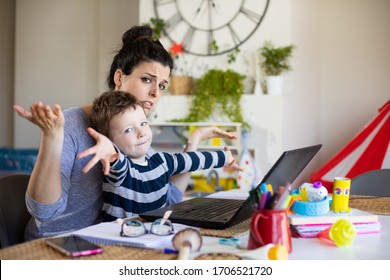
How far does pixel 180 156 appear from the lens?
1.57m

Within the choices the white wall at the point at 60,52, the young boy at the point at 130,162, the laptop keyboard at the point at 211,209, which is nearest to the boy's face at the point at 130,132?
the young boy at the point at 130,162

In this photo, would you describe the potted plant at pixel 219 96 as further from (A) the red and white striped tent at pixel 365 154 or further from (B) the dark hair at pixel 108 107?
(B) the dark hair at pixel 108 107

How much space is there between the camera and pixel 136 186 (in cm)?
133

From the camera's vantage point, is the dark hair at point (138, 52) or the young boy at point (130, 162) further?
the dark hair at point (138, 52)

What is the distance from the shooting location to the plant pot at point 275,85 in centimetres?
392

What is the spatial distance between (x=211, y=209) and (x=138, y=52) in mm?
722

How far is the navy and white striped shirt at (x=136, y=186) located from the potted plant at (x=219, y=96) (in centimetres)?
254

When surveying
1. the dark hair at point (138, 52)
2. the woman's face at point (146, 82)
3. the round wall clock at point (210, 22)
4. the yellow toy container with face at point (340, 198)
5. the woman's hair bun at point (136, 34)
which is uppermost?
the round wall clock at point (210, 22)

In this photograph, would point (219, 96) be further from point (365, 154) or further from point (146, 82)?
point (146, 82)

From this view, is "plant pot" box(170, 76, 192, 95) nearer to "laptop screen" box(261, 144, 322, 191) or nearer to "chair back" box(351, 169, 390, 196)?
"chair back" box(351, 169, 390, 196)

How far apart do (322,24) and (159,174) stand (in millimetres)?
3673

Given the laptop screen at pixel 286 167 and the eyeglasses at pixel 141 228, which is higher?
the laptop screen at pixel 286 167

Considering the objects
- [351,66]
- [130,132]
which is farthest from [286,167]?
[351,66]

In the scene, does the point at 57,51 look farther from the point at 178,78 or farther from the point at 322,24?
Result: the point at 322,24
